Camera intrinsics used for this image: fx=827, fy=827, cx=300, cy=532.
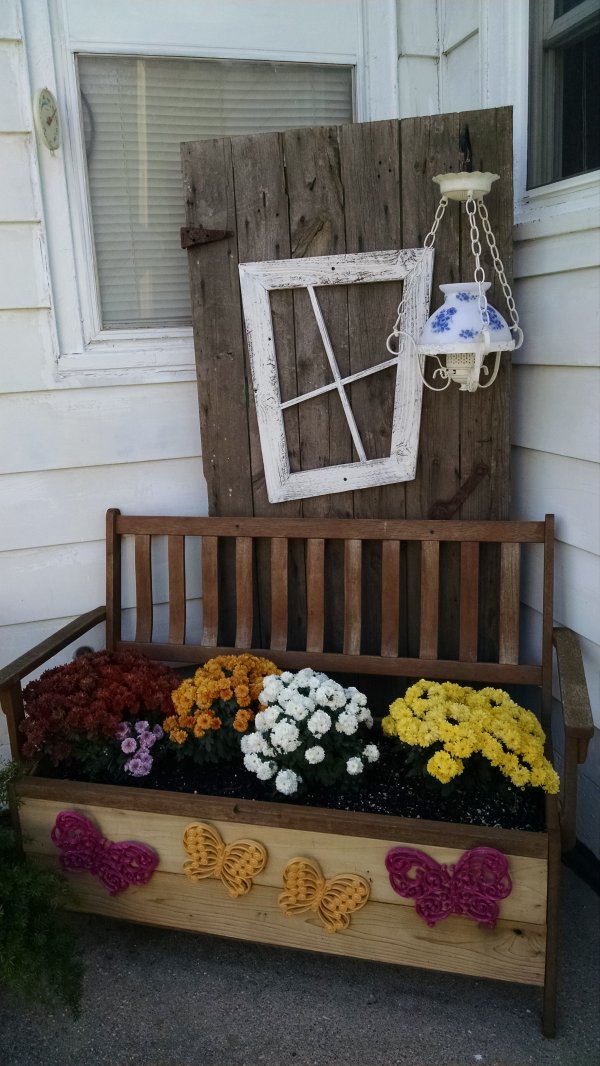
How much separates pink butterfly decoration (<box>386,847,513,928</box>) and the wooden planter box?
0.08ft

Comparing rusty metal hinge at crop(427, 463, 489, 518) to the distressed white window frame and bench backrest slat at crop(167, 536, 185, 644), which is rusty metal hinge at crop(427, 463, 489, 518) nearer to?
the distressed white window frame

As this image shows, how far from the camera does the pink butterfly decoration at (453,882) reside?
1.85 m

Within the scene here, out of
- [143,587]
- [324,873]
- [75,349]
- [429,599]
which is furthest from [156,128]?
[324,873]

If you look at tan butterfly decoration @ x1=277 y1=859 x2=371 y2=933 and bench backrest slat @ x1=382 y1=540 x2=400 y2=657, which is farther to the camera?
bench backrest slat @ x1=382 y1=540 x2=400 y2=657

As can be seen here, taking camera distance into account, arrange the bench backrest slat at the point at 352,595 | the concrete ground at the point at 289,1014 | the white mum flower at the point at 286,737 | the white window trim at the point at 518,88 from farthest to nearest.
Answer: the bench backrest slat at the point at 352,595
the white window trim at the point at 518,88
the white mum flower at the point at 286,737
the concrete ground at the point at 289,1014

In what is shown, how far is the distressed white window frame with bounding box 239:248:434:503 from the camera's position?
7.82ft

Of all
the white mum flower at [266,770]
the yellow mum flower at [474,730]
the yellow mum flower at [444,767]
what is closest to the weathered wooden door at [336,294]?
the yellow mum flower at [474,730]

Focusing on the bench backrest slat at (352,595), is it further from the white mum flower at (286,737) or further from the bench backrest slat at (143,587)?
the bench backrest slat at (143,587)

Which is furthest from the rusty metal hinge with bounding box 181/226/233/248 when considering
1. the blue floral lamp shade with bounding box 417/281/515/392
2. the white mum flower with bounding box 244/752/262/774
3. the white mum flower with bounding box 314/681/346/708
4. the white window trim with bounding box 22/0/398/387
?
the white mum flower with bounding box 244/752/262/774

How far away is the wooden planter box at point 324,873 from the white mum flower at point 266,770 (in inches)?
2.9

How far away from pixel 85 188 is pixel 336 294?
821 millimetres

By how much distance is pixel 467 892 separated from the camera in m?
1.86

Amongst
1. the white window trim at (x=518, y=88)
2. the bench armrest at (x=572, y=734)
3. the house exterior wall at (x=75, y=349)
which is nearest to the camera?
the bench armrest at (x=572, y=734)

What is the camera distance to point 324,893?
1.98 m
